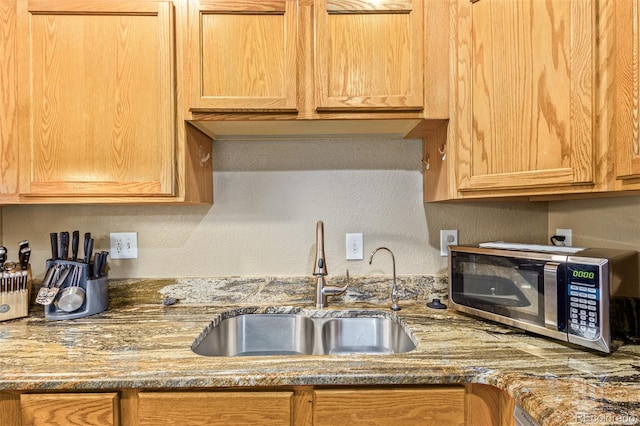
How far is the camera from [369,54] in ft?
3.87

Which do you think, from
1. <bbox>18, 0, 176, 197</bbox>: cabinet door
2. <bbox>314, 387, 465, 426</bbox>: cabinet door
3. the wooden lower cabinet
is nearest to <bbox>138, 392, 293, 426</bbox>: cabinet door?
the wooden lower cabinet

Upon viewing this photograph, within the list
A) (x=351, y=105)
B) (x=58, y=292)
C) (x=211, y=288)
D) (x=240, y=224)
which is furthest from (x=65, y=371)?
(x=351, y=105)

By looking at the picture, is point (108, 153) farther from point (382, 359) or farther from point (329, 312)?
point (382, 359)

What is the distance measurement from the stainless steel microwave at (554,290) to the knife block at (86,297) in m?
1.37

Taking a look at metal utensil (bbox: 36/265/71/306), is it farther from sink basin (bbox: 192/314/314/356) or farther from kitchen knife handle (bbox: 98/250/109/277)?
sink basin (bbox: 192/314/314/356)

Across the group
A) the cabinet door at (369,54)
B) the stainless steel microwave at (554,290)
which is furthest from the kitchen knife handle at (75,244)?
the stainless steel microwave at (554,290)

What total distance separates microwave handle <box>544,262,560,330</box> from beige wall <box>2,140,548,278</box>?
553mm

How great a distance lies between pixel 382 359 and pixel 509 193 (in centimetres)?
64

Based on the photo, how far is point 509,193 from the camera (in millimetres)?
1091

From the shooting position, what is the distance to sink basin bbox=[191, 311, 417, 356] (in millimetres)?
1387

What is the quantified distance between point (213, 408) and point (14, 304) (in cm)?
98

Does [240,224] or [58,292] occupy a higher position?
[240,224]

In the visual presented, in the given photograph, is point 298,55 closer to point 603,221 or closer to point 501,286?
point 501,286

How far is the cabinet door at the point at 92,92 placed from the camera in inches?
46.5
